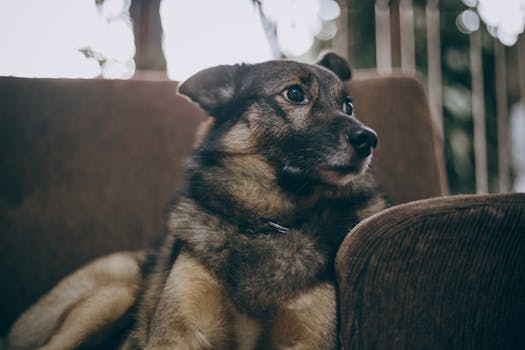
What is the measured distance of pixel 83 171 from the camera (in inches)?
80.7

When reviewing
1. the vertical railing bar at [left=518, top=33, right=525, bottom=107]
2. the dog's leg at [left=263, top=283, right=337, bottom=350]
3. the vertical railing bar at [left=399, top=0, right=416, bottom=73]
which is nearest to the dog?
the dog's leg at [left=263, top=283, right=337, bottom=350]

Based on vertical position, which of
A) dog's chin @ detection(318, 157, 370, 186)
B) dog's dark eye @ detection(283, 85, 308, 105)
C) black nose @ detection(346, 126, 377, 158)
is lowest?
dog's chin @ detection(318, 157, 370, 186)

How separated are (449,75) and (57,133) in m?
Result: 4.00

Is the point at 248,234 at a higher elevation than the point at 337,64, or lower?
lower

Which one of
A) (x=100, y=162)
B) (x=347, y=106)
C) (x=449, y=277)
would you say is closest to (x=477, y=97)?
(x=347, y=106)

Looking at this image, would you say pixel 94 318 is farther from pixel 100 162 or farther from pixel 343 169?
pixel 343 169

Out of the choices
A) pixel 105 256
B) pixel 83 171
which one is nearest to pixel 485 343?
pixel 105 256

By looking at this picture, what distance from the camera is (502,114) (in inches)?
162

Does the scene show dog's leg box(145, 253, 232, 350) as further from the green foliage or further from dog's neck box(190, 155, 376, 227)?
the green foliage

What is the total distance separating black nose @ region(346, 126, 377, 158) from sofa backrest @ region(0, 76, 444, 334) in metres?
0.70

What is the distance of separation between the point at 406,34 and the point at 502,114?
1.32 m

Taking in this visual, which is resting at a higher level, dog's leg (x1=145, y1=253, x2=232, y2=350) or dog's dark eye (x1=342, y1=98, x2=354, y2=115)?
dog's dark eye (x1=342, y1=98, x2=354, y2=115)

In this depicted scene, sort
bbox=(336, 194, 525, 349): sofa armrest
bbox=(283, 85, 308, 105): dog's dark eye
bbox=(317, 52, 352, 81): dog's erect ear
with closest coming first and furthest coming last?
bbox=(336, 194, 525, 349): sofa armrest, bbox=(283, 85, 308, 105): dog's dark eye, bbox=(317, 52, 352, 81): dog's erect ear

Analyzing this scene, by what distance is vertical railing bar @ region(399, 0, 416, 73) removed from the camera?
3.75 metres
